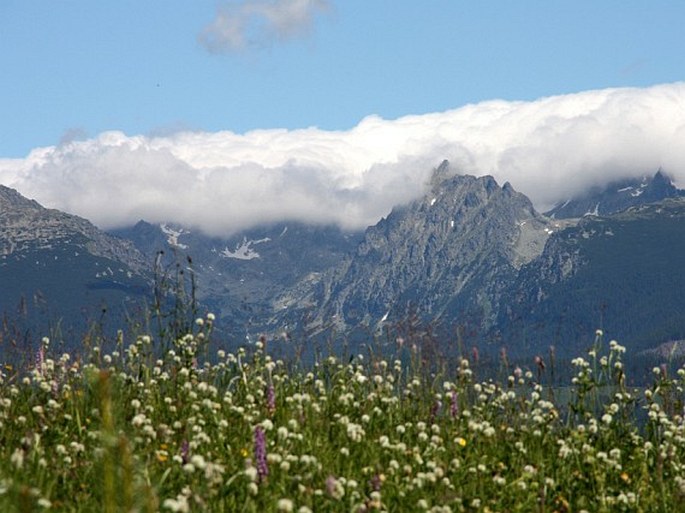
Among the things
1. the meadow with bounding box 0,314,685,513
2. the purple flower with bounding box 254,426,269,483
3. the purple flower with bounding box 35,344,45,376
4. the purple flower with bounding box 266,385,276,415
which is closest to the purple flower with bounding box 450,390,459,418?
the meadow with bounding box 0,314,685,513

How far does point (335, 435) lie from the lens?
11.0 metres

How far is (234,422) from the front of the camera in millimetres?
11039

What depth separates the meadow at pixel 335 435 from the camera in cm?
836

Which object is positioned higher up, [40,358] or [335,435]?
[40,358]

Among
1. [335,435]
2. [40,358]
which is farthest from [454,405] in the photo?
[40,358]

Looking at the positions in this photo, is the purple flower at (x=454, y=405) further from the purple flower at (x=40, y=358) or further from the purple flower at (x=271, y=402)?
the purple flower at (x=40, y=358)

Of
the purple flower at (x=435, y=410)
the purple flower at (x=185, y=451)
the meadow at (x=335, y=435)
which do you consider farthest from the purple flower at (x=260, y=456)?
the purple flower at (x=435, y=410)

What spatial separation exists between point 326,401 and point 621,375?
3509mm

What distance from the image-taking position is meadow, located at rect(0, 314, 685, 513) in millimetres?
8359

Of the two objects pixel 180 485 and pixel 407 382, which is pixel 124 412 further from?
pixel 407 382

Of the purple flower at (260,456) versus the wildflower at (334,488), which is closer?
the wildflower at (334,488)

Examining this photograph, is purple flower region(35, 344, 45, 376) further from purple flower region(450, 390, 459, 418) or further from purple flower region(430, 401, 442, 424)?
purple flower region(450, 390, 459, 418)

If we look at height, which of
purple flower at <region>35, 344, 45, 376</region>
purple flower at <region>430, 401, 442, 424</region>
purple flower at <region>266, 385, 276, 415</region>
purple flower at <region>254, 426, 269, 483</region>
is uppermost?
purple flower at <region>35, 344, 45, 376</region>

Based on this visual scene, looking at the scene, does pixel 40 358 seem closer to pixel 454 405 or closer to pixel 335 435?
pixel 335 435
